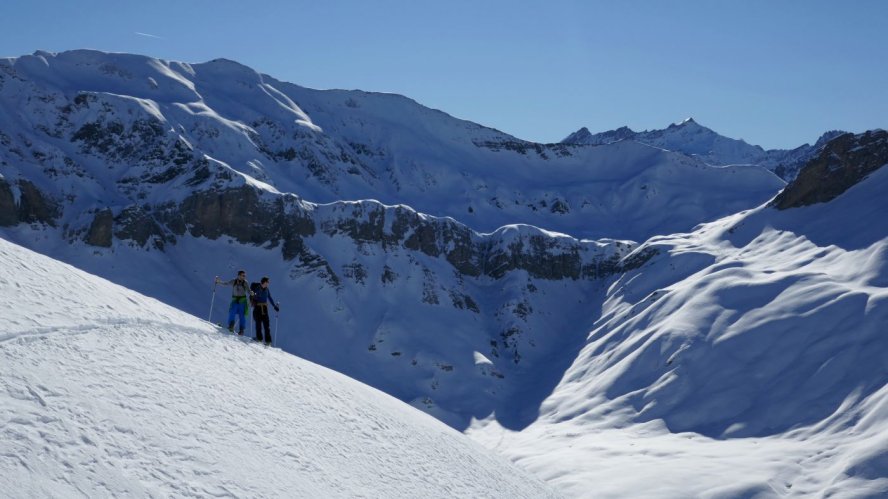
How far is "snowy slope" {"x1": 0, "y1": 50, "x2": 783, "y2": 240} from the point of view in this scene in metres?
101

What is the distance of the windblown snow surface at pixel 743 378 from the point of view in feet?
152

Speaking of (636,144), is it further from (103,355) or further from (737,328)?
(103,355)

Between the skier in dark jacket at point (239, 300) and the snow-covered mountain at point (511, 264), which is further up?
the snow-covered mountain at point (511, 264)

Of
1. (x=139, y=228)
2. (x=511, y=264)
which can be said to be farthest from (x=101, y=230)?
(x=511, y=264)

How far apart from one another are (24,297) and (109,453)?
242 inches

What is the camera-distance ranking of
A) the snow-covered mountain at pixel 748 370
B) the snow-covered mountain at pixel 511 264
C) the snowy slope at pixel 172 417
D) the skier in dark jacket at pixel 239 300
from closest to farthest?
the snowy slope at pixel 172 417, the skier in dark jacket at pixel 239 300, the snow-covered mountain at pixel 748 370, the snow-covered mountain at pixel 511 264

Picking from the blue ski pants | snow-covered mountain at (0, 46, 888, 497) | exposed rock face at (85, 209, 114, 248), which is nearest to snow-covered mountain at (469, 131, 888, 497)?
snow-covered mountain at (0, 46, 888, 497)

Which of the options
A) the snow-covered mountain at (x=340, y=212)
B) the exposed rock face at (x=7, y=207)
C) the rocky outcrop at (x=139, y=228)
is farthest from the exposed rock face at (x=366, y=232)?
the exposed rock face at (x=7, y=207)

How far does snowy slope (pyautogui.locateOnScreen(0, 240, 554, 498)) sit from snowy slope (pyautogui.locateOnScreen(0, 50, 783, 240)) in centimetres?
7420

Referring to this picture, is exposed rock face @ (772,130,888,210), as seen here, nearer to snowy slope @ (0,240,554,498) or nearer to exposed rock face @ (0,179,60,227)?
snowy slope @ (0,240,554,498)

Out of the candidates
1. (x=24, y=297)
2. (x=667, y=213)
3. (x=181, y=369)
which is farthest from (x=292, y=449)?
(x=667, y=213)

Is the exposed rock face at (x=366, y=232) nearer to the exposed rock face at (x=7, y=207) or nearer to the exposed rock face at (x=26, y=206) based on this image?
the exposed rock face at (x=26, y=206)

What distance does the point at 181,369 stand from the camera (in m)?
17.8

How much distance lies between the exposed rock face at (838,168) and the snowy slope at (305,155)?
30.1 meters
